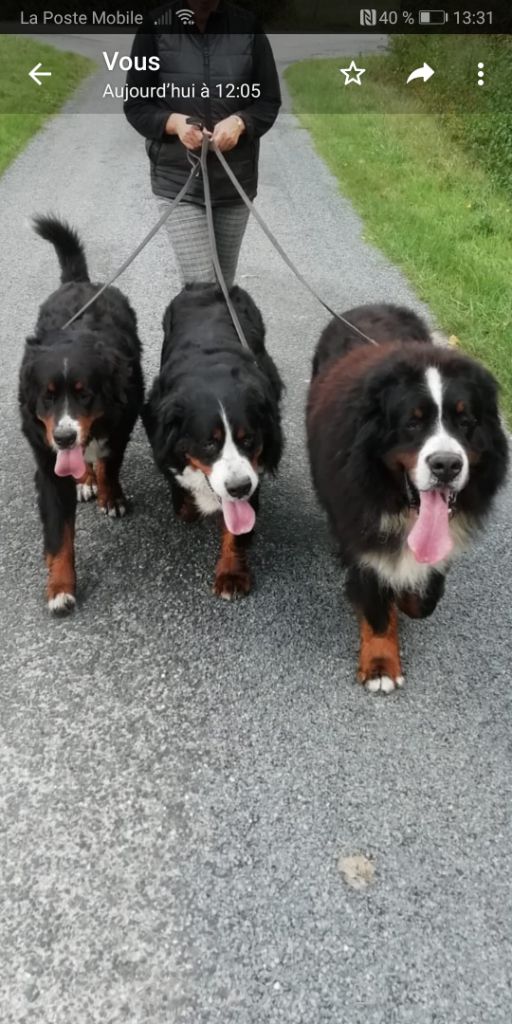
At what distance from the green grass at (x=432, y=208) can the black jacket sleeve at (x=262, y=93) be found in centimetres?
204

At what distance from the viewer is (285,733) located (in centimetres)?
251

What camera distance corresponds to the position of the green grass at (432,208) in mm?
5711

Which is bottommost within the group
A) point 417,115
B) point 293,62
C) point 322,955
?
point 322,955

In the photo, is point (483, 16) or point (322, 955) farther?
point (483, 16)

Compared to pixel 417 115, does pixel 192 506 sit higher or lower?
lower

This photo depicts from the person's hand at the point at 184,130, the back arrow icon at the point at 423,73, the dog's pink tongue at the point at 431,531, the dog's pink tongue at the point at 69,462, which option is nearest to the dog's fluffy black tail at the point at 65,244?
the person's hand at the point at 184,130

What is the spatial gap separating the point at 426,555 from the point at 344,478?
0.37 meters

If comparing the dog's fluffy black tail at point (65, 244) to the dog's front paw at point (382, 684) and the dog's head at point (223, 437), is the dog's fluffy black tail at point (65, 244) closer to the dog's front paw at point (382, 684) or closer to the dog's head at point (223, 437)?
the dog's head at point (223, 437)

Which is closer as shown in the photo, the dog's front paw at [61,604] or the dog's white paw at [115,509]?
the dog's front paw at [61,604]

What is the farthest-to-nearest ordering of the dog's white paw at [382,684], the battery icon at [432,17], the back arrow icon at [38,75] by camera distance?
the back arrow icon at [38,75], the battery icon at [432,17], the dog's white paw at [382,684]

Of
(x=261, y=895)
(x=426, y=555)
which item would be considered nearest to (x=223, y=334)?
(x=426, y=555)

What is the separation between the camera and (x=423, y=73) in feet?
44.9

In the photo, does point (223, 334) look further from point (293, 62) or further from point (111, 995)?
point (293, 62)

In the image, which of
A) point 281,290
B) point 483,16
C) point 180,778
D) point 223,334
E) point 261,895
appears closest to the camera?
point 261,895
